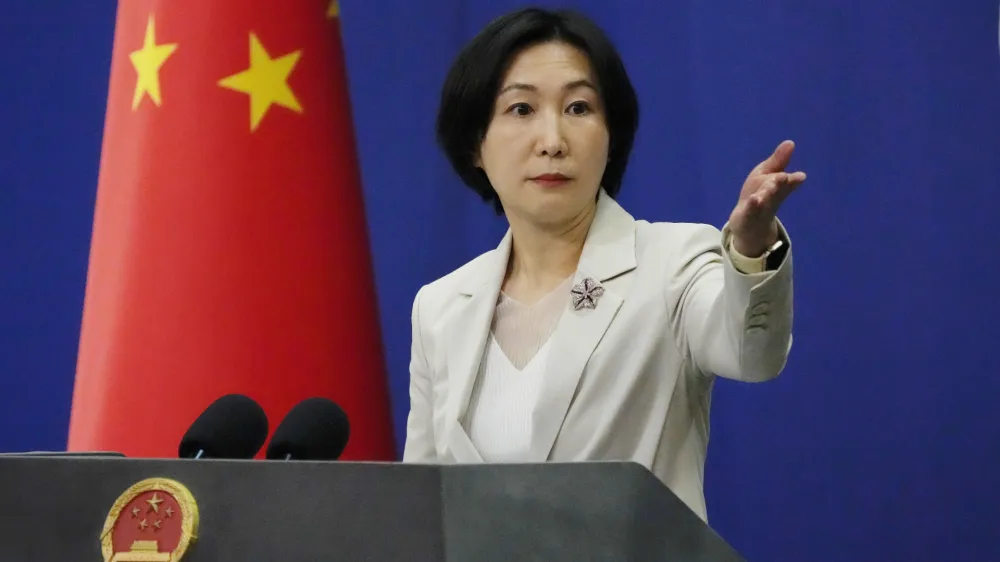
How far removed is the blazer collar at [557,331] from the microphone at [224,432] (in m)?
0.29

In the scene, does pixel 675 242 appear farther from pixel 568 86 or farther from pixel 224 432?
pixel 224 432

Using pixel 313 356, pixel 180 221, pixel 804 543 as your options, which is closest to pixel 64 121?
pixel 180 221

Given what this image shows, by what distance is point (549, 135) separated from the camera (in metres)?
1.22

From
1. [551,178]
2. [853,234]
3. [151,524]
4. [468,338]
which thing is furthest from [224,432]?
[853,234]

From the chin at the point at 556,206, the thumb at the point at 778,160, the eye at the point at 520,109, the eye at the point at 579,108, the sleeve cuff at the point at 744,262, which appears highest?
the eye at the point at 579,108

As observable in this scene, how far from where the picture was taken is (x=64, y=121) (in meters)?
2.61

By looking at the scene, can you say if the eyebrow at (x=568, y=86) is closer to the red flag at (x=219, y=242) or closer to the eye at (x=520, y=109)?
the eye at (x=520, y=109)

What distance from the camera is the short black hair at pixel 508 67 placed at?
1.27 meters

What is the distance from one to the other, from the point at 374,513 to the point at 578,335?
501mm

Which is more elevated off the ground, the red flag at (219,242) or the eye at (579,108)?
the eye at (579,108)

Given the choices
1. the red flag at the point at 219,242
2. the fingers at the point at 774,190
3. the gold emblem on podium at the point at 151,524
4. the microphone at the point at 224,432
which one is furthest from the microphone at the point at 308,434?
the red flag at the point at 219,242

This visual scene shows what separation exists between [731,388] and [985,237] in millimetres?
560

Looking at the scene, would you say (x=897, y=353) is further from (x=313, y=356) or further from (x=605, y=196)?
(x=313, y=356)

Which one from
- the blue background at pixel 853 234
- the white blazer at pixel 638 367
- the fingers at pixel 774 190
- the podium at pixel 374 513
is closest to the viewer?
the podium at pixel 374 513
